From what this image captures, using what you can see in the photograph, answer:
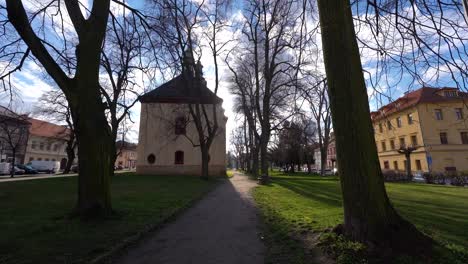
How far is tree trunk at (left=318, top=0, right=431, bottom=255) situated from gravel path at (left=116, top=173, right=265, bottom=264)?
69.2 inches

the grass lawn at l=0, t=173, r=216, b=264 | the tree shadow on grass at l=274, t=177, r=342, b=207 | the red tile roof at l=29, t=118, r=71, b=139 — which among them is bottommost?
the grass lawn at l=0, t=173, r=216, b=264

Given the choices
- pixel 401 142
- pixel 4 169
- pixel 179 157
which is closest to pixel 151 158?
pixel 179 157

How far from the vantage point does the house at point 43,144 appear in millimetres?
54562

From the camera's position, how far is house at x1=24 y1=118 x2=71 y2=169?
54562 millimetres

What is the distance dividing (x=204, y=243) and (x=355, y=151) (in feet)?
11.1

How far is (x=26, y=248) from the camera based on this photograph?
192 inches

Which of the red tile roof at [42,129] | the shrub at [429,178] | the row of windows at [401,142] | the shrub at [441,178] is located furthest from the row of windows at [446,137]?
the red tile roof at [42,129]

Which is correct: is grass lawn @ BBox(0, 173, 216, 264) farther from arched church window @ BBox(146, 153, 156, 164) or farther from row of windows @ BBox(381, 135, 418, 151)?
row of windows @ BBox(381, 135, 418, 151)

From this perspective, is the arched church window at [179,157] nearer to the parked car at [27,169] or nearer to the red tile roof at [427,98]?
the parked car at [27,169]

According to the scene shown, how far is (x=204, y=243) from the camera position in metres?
5.66

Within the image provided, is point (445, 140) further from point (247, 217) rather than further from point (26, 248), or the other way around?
point (26, 248)

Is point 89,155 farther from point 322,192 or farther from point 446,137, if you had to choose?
point 446,137

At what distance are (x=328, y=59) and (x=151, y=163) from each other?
31.9 m

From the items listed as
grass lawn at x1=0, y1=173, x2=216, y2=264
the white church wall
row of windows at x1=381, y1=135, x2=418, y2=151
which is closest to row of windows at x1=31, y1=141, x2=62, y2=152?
the white church wall
